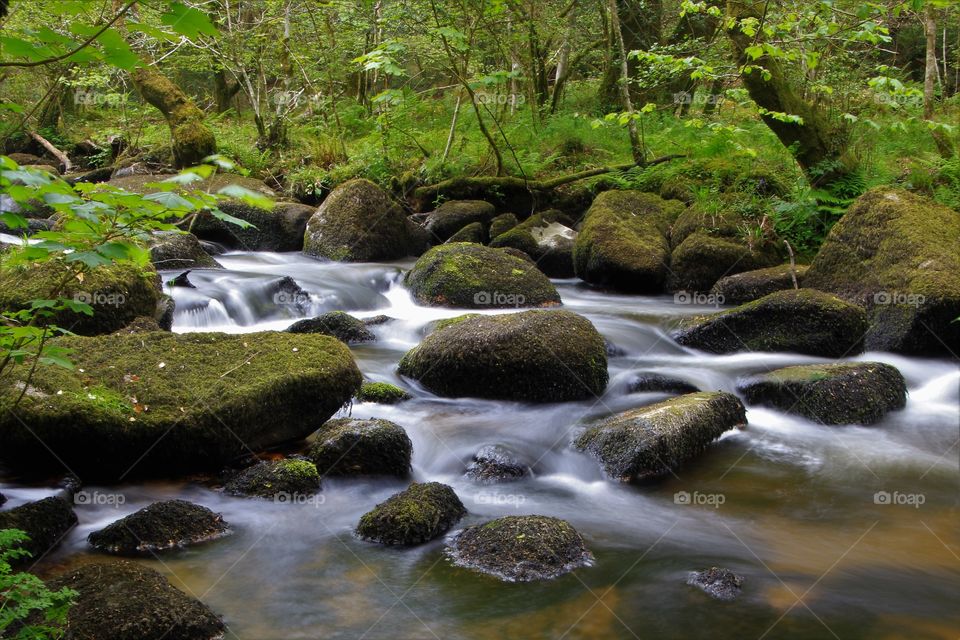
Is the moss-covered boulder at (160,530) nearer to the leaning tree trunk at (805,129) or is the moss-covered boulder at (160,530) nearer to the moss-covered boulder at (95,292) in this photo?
the moss-covered boulder at (95,292)

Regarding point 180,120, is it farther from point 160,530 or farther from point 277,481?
point 160,530

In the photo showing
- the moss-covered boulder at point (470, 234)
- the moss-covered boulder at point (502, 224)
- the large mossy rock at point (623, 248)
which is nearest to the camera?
the large mossy rock at point (623, 248)

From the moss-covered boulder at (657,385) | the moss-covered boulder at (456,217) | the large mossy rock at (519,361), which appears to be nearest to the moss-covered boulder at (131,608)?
the large mossy rock at (519,361)

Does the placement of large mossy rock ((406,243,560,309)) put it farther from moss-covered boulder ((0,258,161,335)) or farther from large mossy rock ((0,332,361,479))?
large mossy rock ((0,332,361,479))

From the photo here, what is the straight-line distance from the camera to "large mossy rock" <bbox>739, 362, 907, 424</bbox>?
7.16 m

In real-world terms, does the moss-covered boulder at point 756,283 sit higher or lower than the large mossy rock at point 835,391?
higher

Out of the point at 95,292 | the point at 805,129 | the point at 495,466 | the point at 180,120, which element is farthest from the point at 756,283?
the point at 180,120

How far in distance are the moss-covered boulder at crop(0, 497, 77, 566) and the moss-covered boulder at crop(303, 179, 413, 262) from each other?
8820 mm

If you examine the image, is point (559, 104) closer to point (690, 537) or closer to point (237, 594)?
point (690, 537)

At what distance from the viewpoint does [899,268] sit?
9094mm

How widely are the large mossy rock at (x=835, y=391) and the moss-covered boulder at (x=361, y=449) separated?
369 cm

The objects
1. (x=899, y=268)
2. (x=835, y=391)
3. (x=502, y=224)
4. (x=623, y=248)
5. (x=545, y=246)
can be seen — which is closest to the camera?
(x=835, y=391)

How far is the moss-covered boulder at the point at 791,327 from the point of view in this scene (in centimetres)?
855

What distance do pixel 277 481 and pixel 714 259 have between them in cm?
800
